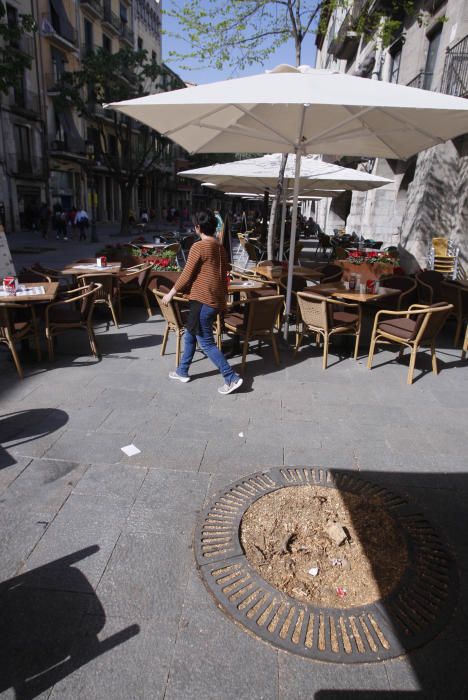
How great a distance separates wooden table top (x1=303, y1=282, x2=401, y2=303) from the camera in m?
5.17

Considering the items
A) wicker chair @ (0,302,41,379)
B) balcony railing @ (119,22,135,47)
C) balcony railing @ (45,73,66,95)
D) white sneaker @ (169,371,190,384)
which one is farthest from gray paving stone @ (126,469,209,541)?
balcony railing @ (119,22,135,47)

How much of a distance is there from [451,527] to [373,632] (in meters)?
0.93

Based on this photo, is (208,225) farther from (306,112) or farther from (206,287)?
(306,112)

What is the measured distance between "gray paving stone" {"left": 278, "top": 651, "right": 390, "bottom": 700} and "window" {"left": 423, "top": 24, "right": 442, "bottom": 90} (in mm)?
15124

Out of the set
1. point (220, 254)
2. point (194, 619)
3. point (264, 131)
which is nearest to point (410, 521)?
point (194, 619)

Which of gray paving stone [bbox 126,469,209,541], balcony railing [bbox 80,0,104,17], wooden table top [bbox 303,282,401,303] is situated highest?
balcony railing [bbox 80,0,104,17]

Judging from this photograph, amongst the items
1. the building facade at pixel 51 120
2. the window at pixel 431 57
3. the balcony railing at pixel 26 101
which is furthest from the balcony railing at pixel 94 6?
the window at pixel 431 57

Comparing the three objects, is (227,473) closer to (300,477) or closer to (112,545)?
(300,477)

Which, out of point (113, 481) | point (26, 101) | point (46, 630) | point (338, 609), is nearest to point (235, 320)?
point (113, 481)

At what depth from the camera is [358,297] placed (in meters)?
5.15

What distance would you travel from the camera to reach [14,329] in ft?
15.6

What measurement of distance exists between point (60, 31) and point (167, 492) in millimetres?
33090

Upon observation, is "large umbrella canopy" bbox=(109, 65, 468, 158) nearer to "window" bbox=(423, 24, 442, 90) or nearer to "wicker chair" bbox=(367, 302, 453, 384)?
"wicker chair" bbox=(367, 302, 453, 384)

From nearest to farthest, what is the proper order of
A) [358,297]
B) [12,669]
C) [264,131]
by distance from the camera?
[12,669] < [358,297] < [264,131]
